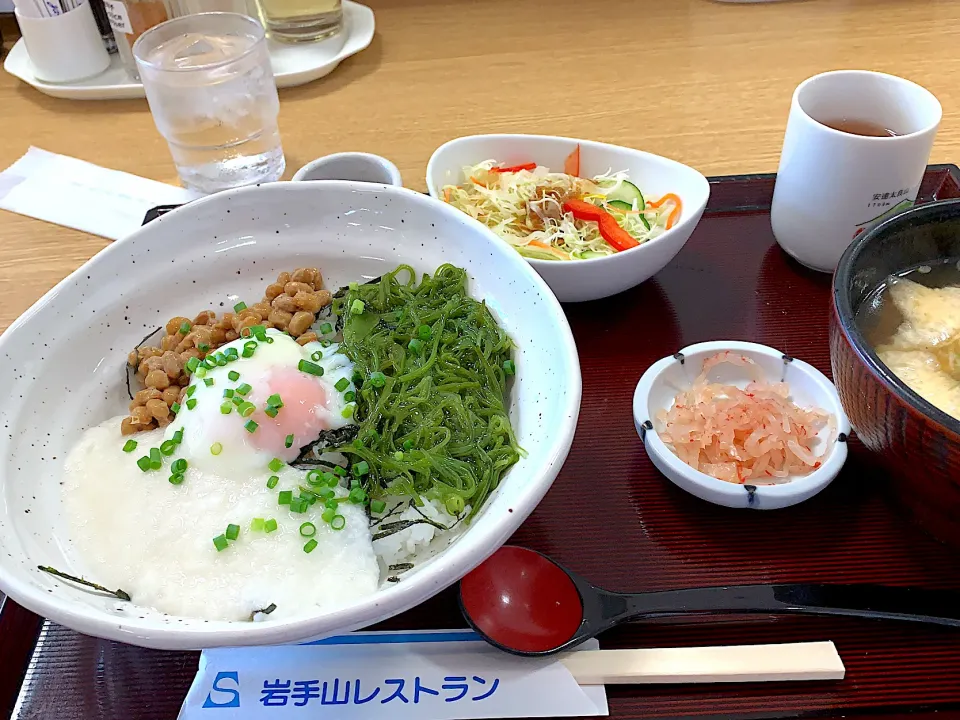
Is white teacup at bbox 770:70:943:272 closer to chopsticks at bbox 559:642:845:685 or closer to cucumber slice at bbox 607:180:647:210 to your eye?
cucumber slice at bbox 607:180:647:210

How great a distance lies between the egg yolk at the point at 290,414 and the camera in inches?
46.1

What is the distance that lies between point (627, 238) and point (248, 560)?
3.41ft

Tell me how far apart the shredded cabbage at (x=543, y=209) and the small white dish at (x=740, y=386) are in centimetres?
37

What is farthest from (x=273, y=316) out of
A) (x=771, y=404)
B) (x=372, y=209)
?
(x=771, y=404)

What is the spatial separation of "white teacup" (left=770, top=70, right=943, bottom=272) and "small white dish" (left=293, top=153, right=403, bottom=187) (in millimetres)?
879

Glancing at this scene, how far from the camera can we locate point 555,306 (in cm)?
113

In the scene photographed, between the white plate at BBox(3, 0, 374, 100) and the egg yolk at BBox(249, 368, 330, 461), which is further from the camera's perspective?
the white plate at BBox(3, 0, 374, 100)

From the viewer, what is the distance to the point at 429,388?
4.01 ft

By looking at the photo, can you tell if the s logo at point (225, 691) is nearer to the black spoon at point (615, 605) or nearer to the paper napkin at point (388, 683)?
the paper napkin at point (388, 683)

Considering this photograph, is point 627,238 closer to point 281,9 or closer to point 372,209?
point 372,209

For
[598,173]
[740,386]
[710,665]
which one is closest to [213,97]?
[598,173]

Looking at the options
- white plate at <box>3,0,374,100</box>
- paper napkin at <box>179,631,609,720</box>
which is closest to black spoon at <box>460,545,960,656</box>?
paper napkin at <box>179,631,609,720</box>

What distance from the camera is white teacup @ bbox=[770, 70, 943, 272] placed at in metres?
1.36

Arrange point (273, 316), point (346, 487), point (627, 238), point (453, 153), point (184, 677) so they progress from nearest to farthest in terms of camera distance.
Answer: point (184, 677)
point (346, 487)
point (273, 316)
point (627, 238)
point (453, 153)
